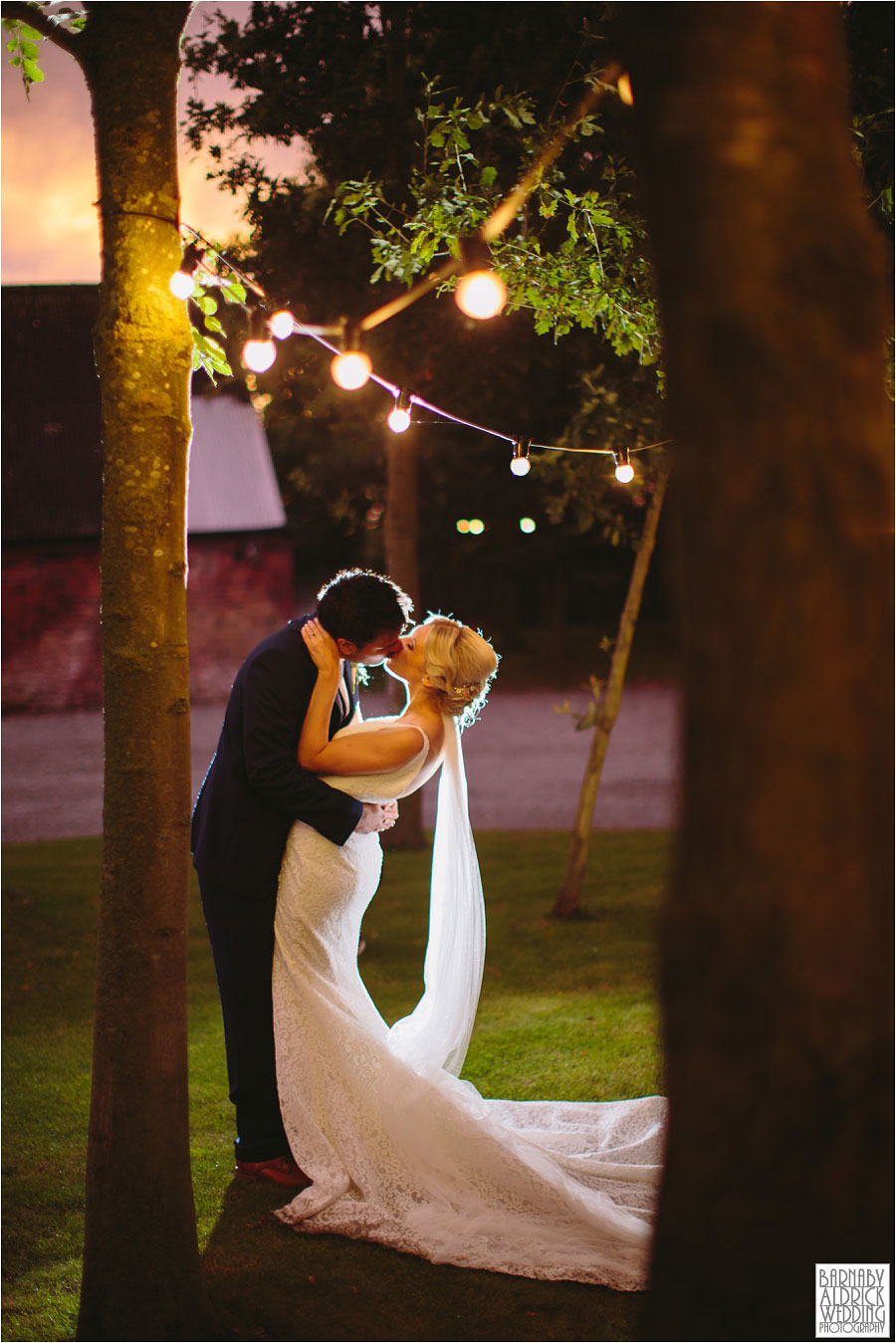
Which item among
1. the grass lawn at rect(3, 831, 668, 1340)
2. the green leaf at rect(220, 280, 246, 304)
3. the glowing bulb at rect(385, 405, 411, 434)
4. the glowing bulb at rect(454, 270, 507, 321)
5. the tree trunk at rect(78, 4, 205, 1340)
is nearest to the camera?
the tree trunk at rect(78, 4, 205, 1340)

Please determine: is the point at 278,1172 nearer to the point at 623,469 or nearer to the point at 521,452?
the point at 521,452

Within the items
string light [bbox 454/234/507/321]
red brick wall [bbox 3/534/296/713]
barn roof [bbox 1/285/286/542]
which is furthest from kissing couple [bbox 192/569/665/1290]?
barn roof [bbox 1/285/286/542]

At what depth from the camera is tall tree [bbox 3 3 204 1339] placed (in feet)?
9.14

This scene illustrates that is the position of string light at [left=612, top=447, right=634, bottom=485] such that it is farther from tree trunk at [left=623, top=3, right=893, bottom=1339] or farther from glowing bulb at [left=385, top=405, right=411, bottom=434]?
tree trunk at [left=623, top=3, right=893, bottom=1339]

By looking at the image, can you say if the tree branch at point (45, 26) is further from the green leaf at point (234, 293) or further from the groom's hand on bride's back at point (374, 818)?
the groom's hand on bride's back at point (374, 818)

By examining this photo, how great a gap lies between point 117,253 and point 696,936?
2.50m

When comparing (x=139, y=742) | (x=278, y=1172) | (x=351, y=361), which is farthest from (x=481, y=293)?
(x=278, y=1172)

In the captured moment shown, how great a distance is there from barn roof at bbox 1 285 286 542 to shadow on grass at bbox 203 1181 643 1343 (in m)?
20.8

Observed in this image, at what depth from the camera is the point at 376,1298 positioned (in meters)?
3.13

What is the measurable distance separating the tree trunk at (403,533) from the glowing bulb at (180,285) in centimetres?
766

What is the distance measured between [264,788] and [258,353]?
1.80 meters

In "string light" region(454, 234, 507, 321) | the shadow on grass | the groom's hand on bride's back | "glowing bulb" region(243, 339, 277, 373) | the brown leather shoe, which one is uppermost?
"string light" region(454, 234, 507, 321)

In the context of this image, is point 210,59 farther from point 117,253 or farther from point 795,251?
point 795,251

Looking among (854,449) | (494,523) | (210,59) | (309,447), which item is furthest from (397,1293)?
(309,447)
